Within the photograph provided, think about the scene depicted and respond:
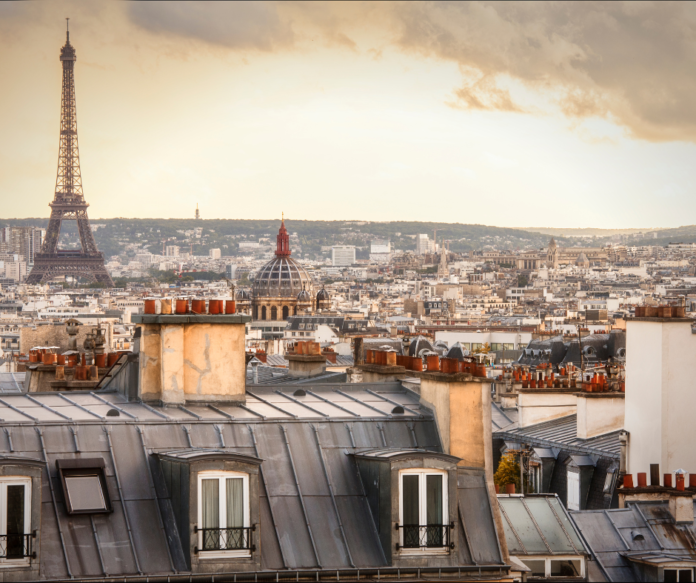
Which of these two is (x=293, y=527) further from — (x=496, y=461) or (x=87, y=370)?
(x=496, y=461)

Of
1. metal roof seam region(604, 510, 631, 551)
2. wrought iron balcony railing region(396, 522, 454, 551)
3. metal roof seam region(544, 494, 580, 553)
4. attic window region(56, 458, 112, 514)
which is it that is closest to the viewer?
attic window region(56, 458, 112, 514)

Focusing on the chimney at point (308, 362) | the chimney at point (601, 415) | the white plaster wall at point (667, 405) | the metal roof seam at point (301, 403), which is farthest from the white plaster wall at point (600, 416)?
the metal roof seam at point (301, 403)

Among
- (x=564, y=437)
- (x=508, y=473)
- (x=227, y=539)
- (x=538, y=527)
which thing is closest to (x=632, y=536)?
(x=538, y=527)

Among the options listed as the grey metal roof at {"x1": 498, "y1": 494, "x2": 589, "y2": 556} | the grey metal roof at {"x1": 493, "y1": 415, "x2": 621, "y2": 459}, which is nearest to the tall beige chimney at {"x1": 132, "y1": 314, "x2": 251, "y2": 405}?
the grey metal roof at {"x1": 498, "y1": 494, "x2": 589, "y2": 556}

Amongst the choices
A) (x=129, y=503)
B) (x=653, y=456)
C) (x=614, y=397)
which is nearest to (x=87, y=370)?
(x=129, y=503)

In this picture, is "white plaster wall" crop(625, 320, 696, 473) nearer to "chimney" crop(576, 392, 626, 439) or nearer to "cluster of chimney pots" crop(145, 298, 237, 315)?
"chimney" crop(576, 392, 626, 439)

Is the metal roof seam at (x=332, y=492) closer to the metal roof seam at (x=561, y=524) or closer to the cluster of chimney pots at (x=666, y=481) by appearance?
the metal roof seam at (x=561, y=524)
